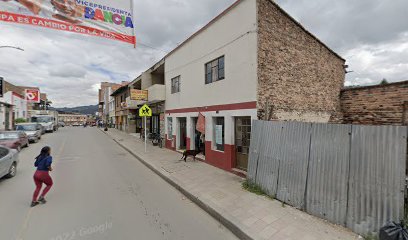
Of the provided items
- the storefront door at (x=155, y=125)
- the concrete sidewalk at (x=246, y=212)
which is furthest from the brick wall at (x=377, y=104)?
the storefront door at (x=155, y=125)

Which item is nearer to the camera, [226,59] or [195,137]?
[226,59]

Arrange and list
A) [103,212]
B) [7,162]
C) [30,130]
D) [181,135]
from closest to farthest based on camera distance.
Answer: [103,212] → [7,162] → [181,135] → [30,130]

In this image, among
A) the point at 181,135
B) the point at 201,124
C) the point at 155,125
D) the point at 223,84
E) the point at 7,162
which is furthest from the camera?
the point at 155,125

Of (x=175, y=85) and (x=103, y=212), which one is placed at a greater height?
(x=175, y=85)

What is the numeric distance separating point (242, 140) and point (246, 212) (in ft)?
12.9

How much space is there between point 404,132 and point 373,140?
1.56 ft

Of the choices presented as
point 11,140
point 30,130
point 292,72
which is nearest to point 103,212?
point 292,72

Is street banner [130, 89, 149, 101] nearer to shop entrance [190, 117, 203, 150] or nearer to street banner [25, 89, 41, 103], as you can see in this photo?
shop entrance [190, 117, 203, 150]

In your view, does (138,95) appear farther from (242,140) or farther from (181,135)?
(242,140)

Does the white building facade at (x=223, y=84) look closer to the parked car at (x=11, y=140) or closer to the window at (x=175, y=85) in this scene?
the window at (x=175, y=85)

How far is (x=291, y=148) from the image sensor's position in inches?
223

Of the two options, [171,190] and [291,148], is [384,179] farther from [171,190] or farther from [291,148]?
[171,190]

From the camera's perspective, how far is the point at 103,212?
515 centimetres

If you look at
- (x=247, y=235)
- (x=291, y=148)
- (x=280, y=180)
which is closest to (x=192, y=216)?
(x=247, y=235)
